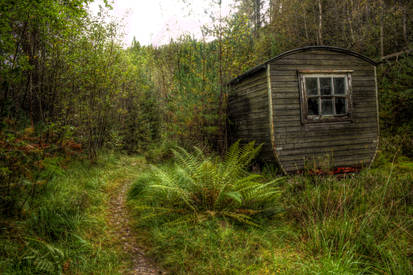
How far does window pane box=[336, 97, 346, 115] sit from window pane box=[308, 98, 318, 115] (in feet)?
2.61

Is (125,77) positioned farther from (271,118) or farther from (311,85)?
(311,85)

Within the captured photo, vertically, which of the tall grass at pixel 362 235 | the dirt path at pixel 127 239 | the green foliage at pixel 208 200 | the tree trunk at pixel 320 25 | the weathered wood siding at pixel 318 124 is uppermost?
the tree trunk at pixel 320 25

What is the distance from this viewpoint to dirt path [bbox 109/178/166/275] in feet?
9.59

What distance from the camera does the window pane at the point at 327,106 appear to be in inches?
293

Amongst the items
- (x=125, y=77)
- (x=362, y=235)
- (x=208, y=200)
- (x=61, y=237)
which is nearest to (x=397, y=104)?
(x=362, y=235)

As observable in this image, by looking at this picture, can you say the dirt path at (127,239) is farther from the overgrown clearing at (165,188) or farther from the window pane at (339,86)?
the window pane at (339,86)

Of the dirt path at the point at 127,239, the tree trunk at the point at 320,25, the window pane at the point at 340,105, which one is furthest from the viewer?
the tree trunk at the point at 320,25

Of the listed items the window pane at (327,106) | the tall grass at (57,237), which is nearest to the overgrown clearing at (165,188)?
the tall grass at (57,237)

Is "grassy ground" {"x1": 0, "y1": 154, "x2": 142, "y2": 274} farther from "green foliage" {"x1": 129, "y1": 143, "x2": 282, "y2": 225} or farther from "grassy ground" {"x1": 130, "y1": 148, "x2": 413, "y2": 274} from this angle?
"green foliage" {"x1": 129, "y1": 143, "x2": 282, "y2": 225}

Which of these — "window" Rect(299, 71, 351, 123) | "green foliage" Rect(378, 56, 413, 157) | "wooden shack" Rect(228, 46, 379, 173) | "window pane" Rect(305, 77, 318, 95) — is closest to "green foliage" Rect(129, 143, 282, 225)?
"wooden shack" Rect(228, 46, 379, 173)

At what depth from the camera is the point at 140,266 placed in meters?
2.98

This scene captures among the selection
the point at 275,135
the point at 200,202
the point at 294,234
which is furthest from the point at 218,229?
the point at 275,135

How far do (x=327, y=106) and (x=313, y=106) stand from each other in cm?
52

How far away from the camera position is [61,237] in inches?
119
